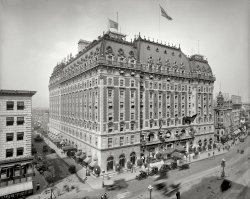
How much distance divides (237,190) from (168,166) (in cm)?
1713

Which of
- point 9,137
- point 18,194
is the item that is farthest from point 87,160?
point 9,137

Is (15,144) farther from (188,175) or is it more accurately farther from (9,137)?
(188,175)

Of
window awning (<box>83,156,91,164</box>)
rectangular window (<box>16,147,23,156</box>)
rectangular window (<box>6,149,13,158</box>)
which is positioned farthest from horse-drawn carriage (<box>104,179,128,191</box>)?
rectangular window (<box>6,149,13,158</box>)

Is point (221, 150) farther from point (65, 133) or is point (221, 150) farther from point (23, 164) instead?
point (23, 164)

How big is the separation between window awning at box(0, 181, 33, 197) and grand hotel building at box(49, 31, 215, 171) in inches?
652

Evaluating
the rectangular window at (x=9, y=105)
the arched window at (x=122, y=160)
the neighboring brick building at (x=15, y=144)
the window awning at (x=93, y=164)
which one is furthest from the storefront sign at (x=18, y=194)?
the arched window at (x=122, y=160)

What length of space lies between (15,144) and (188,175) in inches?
1547

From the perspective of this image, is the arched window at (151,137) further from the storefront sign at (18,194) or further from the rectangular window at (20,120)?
the rectangular window at (20,120)

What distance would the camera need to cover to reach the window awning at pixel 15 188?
31.9 metres

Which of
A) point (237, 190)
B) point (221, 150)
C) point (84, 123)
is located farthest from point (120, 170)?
Answer: point (221, 150)

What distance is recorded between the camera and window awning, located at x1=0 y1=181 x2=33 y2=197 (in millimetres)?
31858

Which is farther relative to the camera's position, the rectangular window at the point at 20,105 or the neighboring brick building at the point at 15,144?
the rectangular window at the point at 20,105

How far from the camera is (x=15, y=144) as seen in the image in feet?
114

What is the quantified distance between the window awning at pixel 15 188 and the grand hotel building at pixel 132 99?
1657 centimetres
